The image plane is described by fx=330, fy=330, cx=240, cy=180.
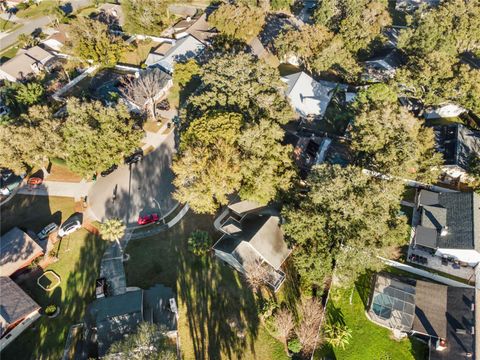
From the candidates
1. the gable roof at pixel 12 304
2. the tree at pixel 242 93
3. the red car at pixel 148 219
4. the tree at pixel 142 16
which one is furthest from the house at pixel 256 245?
the tree at pixel 142 16

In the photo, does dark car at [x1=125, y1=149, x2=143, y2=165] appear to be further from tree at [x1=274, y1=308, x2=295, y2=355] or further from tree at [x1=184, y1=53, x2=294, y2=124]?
tree at [x1=274, y1=308, x2=295, y2=355]

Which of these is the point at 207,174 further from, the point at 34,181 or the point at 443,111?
the point at 443,111

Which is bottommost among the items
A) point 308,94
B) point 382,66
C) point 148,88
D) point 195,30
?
point 308,94

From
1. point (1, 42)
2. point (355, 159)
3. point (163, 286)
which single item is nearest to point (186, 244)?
point (163, 286)

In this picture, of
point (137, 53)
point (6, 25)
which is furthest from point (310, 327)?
point (6, 25)

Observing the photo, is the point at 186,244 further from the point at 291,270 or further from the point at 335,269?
the point at 335,269
